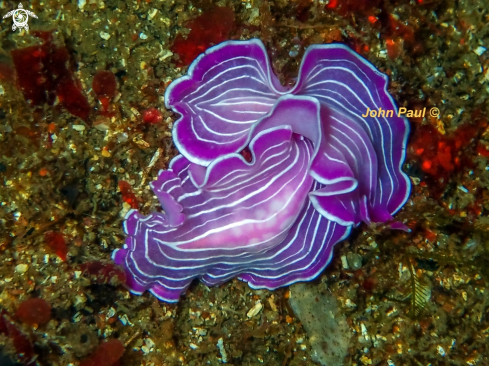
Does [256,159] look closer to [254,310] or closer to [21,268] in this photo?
[254,310]

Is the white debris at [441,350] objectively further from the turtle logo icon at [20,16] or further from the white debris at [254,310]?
the turtle logo icon at [20,16]

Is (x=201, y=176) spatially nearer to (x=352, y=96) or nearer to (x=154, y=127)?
(x=154, y=127)

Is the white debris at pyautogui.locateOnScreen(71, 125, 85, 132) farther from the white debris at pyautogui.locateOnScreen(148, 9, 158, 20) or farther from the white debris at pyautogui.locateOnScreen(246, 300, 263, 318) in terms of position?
the white debris at pyautogui.locateOnScreen(246, 300, 263, 318)

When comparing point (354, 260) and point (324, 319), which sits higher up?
point (354, 260)

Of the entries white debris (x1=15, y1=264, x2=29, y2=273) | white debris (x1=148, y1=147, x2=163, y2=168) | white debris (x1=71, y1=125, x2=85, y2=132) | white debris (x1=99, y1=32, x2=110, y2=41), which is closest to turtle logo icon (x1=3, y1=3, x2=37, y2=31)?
white debris (x1=99, y1=32, x2=110, y2=41)

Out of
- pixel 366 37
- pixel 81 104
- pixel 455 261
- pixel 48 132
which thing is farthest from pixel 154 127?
pixel 455 261

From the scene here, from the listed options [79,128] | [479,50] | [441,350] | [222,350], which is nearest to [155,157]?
[79,128]

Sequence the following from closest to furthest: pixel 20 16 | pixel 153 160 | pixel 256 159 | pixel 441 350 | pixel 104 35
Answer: pixel 256 159 < pixel 20 16 < pixel 104 35 < pixel 153 160 < pixel 441 350
